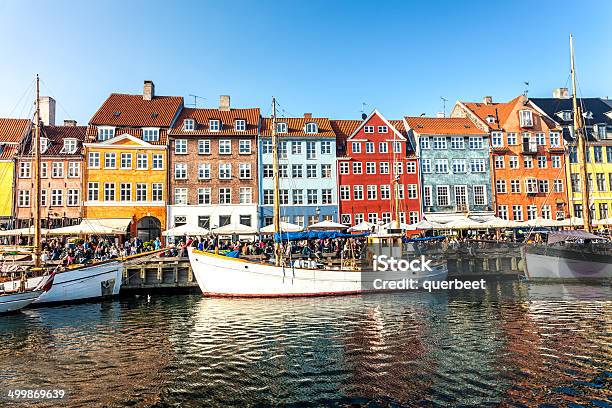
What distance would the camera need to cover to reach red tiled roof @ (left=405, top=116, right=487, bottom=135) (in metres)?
49.1

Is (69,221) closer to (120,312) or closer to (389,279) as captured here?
(120,312)

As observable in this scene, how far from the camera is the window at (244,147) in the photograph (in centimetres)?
4575

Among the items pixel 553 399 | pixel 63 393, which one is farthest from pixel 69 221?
pixel 553 399

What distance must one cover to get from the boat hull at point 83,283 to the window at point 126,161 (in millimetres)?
18228

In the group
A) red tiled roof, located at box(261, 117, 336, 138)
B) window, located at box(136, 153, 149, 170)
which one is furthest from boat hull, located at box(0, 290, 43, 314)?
red tiled roof, located at box(261, 117, 336, 138)

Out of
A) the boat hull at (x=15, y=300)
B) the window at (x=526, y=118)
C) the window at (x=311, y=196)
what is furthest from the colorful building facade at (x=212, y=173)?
the window at (x=526, y=118)

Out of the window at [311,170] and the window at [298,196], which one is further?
the window at [311,170]

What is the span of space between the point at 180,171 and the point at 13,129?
18059 millimetres

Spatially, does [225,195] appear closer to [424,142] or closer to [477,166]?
[424,142]

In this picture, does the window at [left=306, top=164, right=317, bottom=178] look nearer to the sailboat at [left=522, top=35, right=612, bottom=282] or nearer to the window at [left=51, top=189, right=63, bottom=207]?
the sailboat at [left=522, top=35, right=612, bottom=282]

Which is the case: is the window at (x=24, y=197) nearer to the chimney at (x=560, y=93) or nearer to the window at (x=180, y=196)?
the window at (x=180, y=196)

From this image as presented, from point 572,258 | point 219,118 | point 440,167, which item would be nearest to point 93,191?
point 219,118

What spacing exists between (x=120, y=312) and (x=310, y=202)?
1039 inches

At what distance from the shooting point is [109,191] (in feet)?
140
